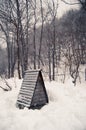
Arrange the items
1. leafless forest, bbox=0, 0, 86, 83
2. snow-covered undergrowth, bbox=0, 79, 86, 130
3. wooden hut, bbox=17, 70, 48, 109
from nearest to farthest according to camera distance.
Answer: snow-covered undergrowth, bbox=0, 79, 86, 130 < wooden hut, bbox=17, 70, 48, 109 < leafless forest, bbox=0, 0, 86, 83

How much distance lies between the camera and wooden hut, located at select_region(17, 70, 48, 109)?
6.43 m

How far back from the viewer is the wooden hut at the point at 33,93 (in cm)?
643

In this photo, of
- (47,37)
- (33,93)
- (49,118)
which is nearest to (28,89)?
(33,93)

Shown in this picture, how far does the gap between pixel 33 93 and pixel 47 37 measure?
2669 centimetres

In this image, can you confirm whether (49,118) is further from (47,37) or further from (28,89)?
(47,37)

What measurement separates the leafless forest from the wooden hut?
7.30 metres

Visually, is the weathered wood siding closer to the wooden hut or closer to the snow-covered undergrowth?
the wooden hut

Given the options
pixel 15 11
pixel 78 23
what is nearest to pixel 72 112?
pixel 15 11

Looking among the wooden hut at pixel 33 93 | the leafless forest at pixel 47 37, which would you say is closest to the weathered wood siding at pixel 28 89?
the wooden hut at pixel 33 93

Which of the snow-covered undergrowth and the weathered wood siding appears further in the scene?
the weathered wood siding

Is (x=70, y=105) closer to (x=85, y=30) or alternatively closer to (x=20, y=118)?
(x=20, y=118)

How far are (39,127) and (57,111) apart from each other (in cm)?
114

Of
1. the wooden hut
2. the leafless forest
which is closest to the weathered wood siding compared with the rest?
the wooden hut

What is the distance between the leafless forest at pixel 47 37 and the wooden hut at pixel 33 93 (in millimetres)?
7300
